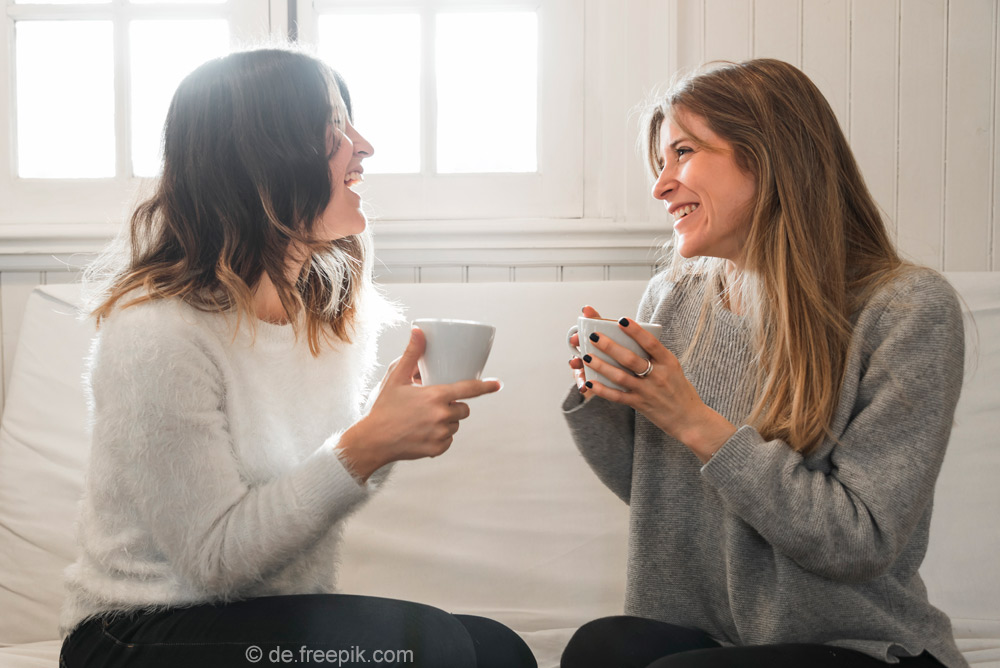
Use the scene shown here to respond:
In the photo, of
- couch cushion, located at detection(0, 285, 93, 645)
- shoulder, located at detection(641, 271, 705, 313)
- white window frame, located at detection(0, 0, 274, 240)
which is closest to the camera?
shoulder, located at detection(641, 271, 705, 313)

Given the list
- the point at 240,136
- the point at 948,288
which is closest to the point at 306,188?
the point at 240,136

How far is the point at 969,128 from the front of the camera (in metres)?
1.80

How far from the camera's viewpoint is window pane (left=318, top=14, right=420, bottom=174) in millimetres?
1880

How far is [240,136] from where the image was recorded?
38.5 inches

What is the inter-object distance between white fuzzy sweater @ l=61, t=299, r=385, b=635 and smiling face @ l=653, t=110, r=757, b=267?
1.80 feet

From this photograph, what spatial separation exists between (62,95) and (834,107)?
185cm

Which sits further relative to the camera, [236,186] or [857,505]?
[236,186]

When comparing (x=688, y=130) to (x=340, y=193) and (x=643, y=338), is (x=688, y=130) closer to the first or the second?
(x=643, y=338)

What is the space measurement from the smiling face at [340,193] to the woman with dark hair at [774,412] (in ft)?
1.22

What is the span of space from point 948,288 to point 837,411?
20 centimetres

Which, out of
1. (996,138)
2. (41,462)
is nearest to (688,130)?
(996,138)

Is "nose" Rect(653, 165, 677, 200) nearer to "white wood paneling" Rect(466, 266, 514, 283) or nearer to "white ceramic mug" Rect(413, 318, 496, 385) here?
"white ceramic mug" Rect(413, 318, 496, 385)

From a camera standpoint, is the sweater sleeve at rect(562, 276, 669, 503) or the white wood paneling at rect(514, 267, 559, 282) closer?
the sweater sleeve at rect(562, 276, 669, 503)

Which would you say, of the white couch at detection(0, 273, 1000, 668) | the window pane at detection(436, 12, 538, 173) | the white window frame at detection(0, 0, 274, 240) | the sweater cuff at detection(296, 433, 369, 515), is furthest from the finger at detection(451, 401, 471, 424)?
the white window frame at detection(0, 0, 274, 240)
